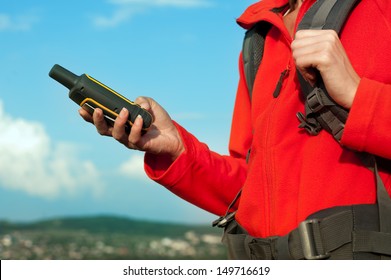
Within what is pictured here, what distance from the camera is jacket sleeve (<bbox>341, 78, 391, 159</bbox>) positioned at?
8.97 ft

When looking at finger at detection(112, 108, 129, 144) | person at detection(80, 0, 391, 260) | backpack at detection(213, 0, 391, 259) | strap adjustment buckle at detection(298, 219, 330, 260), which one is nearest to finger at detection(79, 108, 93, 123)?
person at detection(80, 0, 391, 260)

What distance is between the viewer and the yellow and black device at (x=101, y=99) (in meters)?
3.35

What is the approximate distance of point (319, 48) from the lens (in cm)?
278

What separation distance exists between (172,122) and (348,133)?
1.22m

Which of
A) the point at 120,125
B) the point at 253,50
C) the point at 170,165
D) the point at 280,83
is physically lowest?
the point at 170,165

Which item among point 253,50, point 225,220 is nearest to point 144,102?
point 253,50

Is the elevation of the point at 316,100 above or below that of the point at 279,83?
below

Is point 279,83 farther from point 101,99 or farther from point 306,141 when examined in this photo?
point 101,99

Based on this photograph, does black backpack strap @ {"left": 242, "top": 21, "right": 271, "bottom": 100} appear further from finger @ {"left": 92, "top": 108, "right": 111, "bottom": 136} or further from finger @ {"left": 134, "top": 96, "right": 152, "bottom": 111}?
finger @ {"left": 92, "top": 108, "right": 111, "bottom": 136}

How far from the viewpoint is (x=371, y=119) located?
2.74 m

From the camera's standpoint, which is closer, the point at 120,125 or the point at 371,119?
the point at 371,119

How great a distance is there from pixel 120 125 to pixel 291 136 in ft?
2.81
